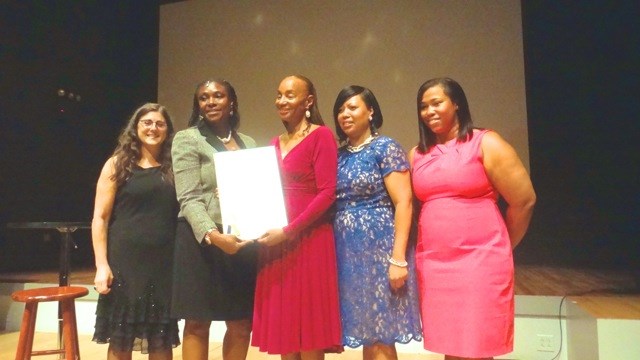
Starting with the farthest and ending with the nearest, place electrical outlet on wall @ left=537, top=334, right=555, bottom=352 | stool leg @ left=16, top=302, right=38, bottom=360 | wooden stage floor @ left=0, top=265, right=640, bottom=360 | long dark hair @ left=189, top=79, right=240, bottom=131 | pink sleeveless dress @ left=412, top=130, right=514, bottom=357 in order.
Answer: electrical outlet on wall @ left=537, top=334, right=555, bottom=352, wooden stage floor @ left=0, top=265, right=640, bottom=360, stool leg @ left=16, top=302, right=38, bottom=360, long dark hair @ left=189, top=79, right=240, bottom=131, pink sleeveless dress @ left=412, top=130, right=514, bottom=357

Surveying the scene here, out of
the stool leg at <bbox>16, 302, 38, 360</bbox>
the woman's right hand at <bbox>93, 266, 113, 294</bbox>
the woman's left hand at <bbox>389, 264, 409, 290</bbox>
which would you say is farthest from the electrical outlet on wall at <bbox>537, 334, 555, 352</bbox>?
the stool leg at <bbox>16, 302, 38, 360</bbox>

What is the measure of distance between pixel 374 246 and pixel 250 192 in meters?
0.44

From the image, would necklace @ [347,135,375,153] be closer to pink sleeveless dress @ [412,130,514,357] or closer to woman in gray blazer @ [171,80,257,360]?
pink sleeveless dress @ [412,130,514,357]

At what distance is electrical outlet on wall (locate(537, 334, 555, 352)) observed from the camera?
2572mm

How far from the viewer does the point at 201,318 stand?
1.65 meters

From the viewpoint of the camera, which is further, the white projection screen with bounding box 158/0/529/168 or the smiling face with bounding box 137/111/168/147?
the white projection screen with bounding box 158/0/529/168

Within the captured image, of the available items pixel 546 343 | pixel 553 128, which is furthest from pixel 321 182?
pixel 553 128

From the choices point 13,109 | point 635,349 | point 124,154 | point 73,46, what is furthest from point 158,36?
point 635,349

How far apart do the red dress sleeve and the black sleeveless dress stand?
0.58 metres

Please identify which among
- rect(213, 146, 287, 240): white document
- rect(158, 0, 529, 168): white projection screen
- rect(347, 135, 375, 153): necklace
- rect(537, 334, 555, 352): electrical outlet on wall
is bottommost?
rect(537, 334, 555, 352): electrical outlet on wall

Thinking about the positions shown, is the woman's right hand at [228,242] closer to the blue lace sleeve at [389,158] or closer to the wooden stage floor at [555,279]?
the blue lace sleeve at [389,158]

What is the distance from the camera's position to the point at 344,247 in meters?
1.59

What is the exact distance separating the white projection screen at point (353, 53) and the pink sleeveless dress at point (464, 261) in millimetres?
2963

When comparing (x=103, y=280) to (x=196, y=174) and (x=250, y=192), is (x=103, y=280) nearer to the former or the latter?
(x=196, y=174)
